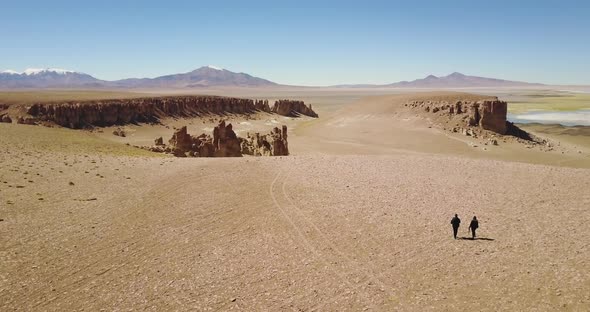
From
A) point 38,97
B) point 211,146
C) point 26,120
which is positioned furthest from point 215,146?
point 38,97

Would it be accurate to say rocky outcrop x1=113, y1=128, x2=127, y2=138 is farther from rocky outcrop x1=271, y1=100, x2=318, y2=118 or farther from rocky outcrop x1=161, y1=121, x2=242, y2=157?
rocky outcrop x1=271, y1=100, x2=318, y2=118

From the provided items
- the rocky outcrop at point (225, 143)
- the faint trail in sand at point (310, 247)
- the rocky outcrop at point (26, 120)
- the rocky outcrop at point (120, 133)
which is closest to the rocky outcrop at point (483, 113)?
the rocky outcrop at point (225, 143)

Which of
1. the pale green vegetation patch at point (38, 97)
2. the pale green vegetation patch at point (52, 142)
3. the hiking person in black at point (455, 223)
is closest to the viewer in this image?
the hiking person in black at point (455, 223)

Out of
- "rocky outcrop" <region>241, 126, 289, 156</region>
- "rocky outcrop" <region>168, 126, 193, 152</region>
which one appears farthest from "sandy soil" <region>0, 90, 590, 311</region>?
"rocky outcrop" <region>241, 126, 289, 156</region>

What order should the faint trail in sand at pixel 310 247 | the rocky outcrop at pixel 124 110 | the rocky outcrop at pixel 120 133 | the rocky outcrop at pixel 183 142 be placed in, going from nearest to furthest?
the faint trail in sand at pixel 310 247
the rocky outcrop at pixel 183 142
the rocky outcrop at pixel 120 133
the rocky outcrop at pixel 124 110

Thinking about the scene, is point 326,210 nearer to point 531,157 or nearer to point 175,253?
point 175,253

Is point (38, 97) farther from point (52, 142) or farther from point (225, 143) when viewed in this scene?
point (225, 143)

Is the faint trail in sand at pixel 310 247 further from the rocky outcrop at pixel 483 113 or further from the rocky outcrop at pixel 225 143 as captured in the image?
the rocky outcrop at pixel 483 113
